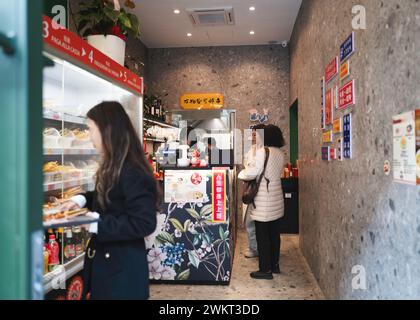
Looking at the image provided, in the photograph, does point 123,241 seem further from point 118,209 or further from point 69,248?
point 69,248

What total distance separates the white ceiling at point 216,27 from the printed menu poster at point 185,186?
2.56 m

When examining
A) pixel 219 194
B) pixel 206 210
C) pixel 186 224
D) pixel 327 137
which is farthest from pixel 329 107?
pixel 186 224

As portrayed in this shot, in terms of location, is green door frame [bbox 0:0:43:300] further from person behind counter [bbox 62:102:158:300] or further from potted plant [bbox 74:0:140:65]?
potted plant [bbox 74:0:140:65]

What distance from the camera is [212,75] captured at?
724cm

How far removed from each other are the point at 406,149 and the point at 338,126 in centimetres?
139

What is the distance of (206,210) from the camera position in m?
3.93

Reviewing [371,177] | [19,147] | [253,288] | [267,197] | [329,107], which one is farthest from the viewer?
[267,197]

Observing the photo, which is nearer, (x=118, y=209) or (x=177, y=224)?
(x=118, y=209)

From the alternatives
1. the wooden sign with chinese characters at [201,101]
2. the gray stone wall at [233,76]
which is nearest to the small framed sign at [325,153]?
the gray stone wall at [233,76]

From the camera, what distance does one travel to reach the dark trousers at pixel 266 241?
4160 mm

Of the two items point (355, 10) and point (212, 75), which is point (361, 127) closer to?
point (355, 10)

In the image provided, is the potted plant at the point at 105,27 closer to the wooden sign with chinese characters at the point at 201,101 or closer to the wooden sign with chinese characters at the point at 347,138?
the wooden sign with chinese characters at the point at 347,138

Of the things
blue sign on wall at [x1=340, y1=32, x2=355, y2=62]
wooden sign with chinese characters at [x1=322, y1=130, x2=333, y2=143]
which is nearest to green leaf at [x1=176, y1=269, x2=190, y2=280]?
wooden sign with chinese characters at [x1=322, y1=130, x2=333, y2=143]
